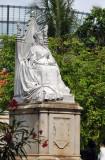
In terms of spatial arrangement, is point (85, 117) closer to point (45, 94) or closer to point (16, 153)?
point (45, 94)

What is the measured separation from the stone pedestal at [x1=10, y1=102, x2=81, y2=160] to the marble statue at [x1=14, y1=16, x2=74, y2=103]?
28 centimetres

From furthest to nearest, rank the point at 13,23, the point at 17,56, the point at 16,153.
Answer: the point at 13,23
the point at 17,56
the point at 16,153

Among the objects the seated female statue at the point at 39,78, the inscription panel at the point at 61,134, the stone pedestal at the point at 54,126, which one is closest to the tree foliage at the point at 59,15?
the seated female statue at the point at 39,78

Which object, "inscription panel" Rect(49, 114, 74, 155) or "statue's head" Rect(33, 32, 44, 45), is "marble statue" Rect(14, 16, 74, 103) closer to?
"statue's head" Rect(33, 32, 44, 45)

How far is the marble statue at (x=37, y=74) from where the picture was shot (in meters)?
22.7

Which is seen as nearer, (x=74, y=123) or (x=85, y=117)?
(x=74, y=123)

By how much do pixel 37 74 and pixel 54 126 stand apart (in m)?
1.68

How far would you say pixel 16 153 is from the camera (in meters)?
11.8

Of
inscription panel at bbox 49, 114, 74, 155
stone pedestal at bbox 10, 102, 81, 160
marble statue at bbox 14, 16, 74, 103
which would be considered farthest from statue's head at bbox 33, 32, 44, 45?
inscription panel at bbox 49, 114, 74, 155

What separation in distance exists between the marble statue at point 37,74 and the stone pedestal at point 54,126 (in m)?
0.28

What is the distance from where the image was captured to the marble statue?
22.7 metres

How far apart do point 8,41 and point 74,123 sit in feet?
64.0

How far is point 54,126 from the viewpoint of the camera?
22.6 metres

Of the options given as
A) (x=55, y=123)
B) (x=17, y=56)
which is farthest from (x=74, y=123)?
(x=17, y=56)
